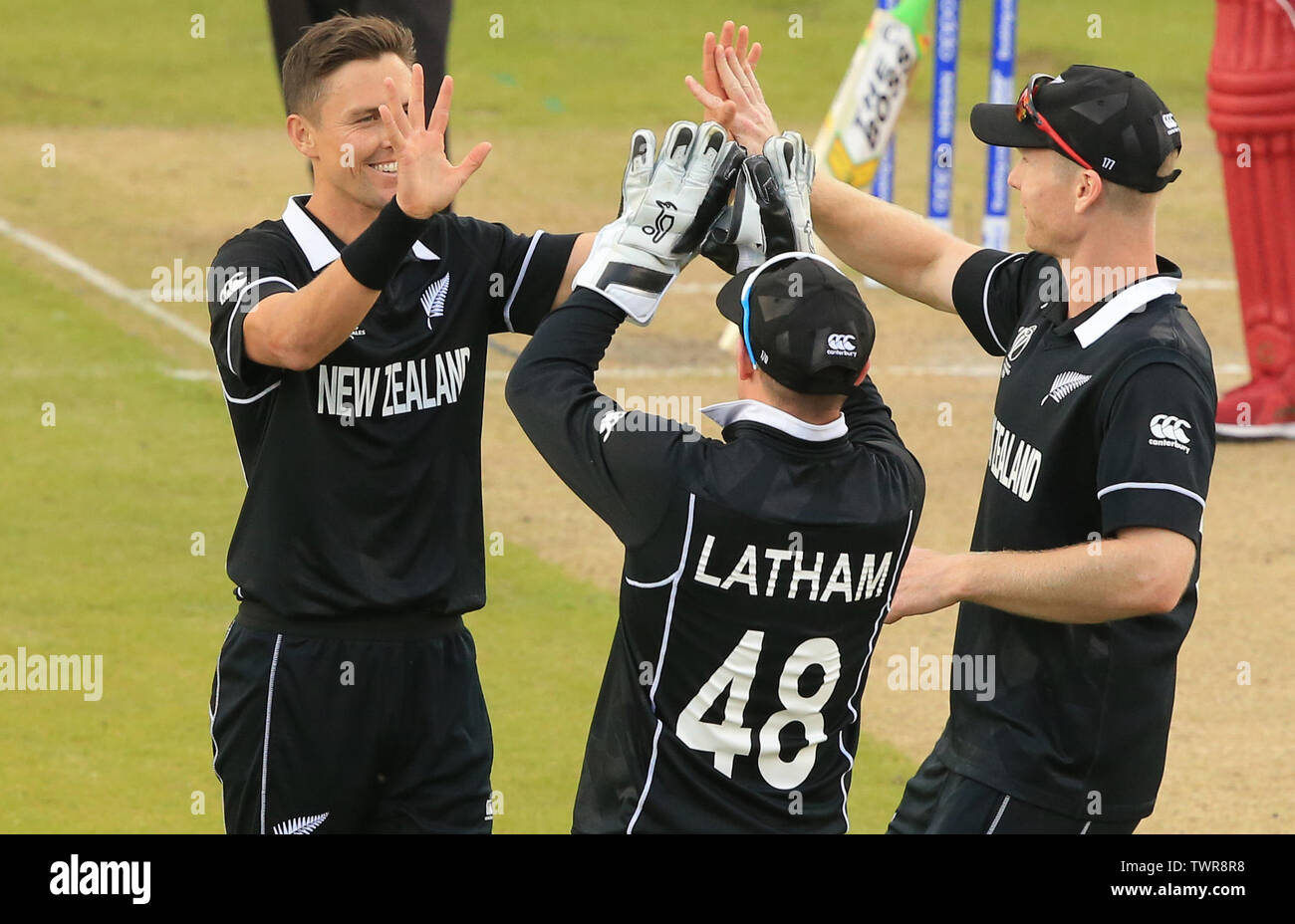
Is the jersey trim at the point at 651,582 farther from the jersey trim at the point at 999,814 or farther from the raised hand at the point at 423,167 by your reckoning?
the jersey trim at the point at 999,814

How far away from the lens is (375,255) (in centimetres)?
341

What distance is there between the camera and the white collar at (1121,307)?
151 inches

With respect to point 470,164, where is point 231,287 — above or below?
below

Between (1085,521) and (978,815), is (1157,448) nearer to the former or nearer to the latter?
(1085,521)

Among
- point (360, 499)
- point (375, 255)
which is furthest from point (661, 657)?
point (375, 255)

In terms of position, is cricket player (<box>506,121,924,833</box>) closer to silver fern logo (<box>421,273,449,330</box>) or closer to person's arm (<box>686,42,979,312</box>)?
silver fern logo (<box>421,273,449,330</box>)

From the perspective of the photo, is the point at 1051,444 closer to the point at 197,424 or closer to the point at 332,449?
the point at 332,449

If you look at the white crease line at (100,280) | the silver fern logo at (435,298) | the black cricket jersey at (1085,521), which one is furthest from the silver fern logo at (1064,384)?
the white crease line at (100,280)

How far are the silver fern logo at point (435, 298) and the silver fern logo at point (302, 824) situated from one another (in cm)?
105

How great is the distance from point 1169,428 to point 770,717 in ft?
3.28

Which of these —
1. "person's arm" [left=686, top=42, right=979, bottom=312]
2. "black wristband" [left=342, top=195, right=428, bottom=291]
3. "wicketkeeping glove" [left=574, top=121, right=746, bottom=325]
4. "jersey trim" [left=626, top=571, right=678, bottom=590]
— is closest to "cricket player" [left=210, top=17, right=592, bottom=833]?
"black wristband" [left=342, top=195, right=428, bottom=291]

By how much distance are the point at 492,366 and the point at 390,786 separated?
22.3ft

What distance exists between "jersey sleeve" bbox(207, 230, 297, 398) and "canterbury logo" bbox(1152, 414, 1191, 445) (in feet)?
5.66
